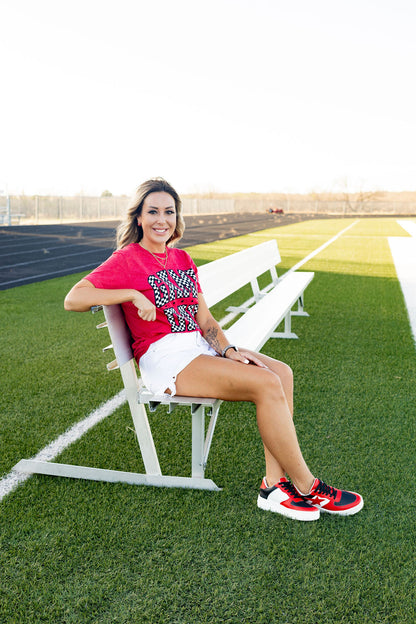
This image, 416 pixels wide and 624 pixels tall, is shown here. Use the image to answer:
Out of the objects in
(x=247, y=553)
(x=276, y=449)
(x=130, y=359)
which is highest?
(x=130, y=359)

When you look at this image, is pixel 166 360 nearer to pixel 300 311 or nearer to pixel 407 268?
pixel 300 311

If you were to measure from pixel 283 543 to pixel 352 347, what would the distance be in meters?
3.91

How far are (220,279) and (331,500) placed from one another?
2.73m

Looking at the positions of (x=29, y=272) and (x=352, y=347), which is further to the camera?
(x=29, y=272)

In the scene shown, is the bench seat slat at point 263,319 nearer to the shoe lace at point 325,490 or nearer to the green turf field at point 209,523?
the green turf field at point 209,523

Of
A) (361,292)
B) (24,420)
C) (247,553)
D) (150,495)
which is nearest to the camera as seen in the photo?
(247,553)

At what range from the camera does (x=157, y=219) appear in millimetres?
3525

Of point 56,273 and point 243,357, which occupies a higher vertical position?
point 243,357

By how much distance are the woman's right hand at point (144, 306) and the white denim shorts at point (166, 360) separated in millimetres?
218

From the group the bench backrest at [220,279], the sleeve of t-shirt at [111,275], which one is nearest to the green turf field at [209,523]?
the bench backrest at [220,279]

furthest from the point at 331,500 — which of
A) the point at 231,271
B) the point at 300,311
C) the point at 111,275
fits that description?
the point at 300,311

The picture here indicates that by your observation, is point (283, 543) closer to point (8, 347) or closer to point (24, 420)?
point (24, 420)

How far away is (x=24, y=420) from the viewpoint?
433cm

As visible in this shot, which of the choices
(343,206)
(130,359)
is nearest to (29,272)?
(130,359)
